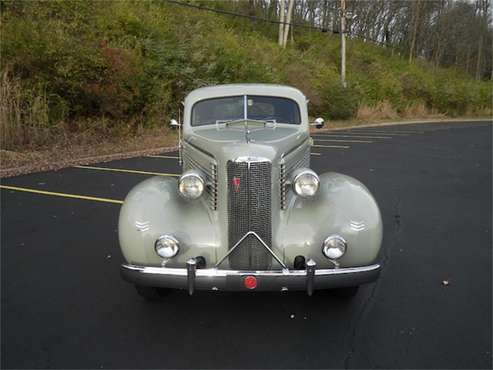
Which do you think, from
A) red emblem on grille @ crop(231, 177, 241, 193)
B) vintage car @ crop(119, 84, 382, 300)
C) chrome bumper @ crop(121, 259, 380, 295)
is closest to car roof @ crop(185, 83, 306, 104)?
vintage car @ crop(119, 84, 382, 300)

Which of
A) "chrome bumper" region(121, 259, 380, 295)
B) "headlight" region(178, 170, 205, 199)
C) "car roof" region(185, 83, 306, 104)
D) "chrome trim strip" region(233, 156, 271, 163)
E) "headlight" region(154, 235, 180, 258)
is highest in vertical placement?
"car roof" region(185, 83, 306, 104)

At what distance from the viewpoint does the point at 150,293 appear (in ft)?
10.8

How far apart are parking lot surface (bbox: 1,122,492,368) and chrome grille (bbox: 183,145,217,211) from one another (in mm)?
944

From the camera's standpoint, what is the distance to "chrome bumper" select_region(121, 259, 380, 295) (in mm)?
2684

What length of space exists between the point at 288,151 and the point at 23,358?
8.02 ft

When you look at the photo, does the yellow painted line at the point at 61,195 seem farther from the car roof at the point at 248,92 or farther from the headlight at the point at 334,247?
the headlight at the point at 334,247

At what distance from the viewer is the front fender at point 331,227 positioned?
2924 mm

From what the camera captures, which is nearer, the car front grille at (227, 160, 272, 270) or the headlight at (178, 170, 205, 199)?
the car front grille at (227, 160, 272, 270)

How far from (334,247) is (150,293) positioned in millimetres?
1572

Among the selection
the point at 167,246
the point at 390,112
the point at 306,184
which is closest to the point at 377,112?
the point at 390,112

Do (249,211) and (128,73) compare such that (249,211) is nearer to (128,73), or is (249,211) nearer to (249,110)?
(249,110)

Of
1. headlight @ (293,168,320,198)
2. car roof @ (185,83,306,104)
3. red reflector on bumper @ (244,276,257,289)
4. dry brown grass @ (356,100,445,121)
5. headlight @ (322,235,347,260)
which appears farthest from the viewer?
dry brown grass @ (356,100,445,121)

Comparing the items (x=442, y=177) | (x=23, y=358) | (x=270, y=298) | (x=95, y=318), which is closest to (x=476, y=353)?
(x=270, y=298)

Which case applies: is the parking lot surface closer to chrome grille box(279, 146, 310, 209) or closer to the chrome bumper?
the chrome bumper
